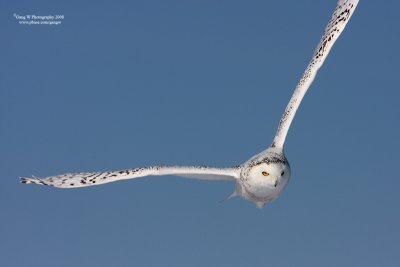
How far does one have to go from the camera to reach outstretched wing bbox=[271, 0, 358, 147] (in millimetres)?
38938

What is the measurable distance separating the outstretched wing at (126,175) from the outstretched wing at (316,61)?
338 cm

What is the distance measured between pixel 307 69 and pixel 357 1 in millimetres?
4649

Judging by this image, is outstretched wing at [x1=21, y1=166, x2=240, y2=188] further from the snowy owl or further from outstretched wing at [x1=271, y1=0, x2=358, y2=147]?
outstretched wing at [x1=271, y1=0, x2=358, y2=147]

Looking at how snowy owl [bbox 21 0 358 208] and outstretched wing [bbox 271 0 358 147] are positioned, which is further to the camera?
outstretched wing [bbox 271 0 358 147]

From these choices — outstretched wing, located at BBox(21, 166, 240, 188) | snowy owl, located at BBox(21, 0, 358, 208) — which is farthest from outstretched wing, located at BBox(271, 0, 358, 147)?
outstretched wing, located at BBox(21, 166, 240, 188)

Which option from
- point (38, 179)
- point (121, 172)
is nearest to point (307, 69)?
point (121, 172)

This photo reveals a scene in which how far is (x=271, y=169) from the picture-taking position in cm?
3562

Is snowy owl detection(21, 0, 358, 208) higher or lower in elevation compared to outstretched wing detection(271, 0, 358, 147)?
lower

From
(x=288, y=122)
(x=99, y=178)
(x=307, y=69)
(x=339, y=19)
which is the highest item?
(x=339, y=19)

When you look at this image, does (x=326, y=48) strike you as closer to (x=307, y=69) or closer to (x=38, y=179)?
(x=307, y=69)

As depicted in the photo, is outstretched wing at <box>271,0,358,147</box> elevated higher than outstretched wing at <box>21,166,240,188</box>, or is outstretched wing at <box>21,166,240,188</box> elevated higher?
outstretched wing at <box>271,0,358,147</box>

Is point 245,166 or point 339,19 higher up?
point 339,19

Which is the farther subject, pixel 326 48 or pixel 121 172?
pixel 326 48

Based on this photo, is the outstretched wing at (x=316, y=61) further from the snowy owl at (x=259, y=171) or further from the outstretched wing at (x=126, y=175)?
the outstretched wing at (x=126, y=175)
